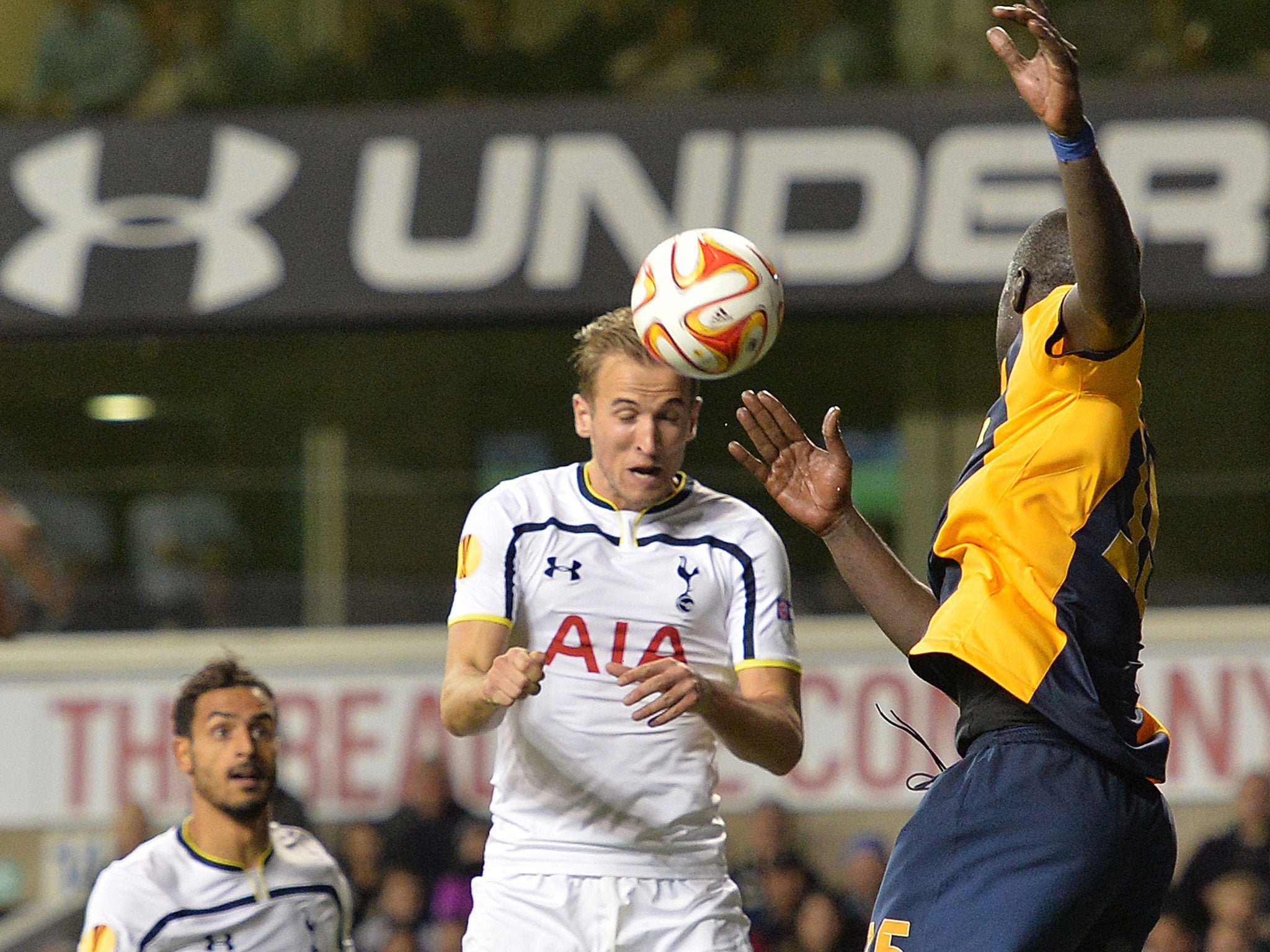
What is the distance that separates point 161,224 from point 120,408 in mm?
1300

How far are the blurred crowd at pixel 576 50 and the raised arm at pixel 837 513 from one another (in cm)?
616

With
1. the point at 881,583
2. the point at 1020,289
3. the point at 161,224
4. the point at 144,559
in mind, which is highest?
the point at 161,224

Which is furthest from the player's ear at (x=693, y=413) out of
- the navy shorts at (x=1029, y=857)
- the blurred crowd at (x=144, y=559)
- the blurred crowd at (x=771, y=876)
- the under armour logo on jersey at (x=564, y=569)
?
the blurred crowd at (x=144, y=559)

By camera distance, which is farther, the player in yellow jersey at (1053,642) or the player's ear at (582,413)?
the player's ear at (582,413)

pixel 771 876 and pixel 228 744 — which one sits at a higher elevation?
pixel 228 744

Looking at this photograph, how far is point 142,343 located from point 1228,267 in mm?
6072

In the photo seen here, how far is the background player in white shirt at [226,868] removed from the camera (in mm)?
3963

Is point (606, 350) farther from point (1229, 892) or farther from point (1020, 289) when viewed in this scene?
point (1229, 892)

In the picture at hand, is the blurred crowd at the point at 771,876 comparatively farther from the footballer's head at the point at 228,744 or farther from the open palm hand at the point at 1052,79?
the open palm hand at the point at 1052,79

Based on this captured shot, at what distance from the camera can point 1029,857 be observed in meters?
2.63

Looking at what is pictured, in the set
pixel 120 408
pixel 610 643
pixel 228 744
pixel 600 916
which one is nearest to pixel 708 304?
pixel 610 643

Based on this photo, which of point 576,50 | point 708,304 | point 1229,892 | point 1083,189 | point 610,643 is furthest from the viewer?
point 576,50

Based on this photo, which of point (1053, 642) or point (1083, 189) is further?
point (1053, 642)

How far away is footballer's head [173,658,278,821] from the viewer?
4.05m
